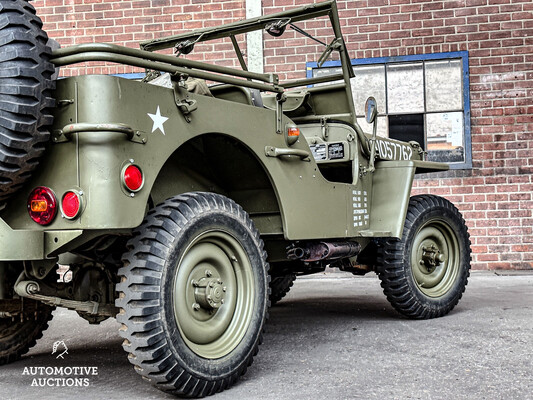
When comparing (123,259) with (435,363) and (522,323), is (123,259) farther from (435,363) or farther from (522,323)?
(522,323)

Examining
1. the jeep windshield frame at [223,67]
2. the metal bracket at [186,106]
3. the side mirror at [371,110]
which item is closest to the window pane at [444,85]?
the jeep windshield frame at [223,67]

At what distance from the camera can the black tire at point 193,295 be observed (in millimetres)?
2885

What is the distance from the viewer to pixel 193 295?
10.6 feet

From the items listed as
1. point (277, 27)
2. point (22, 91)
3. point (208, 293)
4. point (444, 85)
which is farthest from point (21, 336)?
point (444, 85)

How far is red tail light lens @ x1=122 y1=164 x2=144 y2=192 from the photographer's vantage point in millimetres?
2854

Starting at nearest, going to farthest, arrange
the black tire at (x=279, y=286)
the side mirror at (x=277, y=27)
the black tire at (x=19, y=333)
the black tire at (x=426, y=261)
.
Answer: the black tire at (x=19, y=333), the side mirror at (x=277, y=27), the black tire at (x=426, y=261), the black tire at (x=279, y=286)

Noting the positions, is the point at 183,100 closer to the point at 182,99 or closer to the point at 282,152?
the point at 182,99

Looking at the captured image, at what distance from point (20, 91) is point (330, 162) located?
8.76 feet

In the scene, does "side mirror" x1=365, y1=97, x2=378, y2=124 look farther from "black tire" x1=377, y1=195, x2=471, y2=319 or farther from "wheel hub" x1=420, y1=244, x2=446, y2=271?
"wheel hub" x1=420, y1=244, x2=446, y2=271

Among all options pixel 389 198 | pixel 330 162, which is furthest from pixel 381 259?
pixel 330 162

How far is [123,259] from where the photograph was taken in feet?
9.81

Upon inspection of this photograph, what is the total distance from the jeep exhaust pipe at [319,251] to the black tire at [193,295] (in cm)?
73

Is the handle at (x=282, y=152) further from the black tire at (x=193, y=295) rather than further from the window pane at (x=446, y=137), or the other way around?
the window pane at (x=446, y=137)

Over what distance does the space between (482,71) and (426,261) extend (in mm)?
4516
